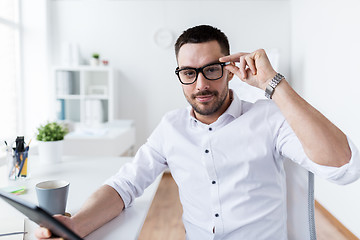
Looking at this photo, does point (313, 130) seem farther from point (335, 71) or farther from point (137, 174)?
point (335, 71)

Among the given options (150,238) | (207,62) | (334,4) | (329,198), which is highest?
(334,4)

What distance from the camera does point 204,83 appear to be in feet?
3.63

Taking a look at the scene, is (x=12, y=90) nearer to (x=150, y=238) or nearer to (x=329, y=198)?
(x=150, y=238)

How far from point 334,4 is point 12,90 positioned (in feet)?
11.1

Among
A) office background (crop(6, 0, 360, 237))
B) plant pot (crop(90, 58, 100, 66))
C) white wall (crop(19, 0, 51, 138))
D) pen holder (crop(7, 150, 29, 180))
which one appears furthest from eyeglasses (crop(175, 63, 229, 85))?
white wall (crop(19, 0, 51, 138))

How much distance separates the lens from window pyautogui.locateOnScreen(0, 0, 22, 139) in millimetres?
Result: 3084

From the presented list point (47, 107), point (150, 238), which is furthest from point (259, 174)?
point (47, 107)

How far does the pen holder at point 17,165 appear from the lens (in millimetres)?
1259

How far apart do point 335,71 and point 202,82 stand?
6.19 ft

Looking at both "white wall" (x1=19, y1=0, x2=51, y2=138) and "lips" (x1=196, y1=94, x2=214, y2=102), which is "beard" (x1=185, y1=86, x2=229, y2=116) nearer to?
"lips" (x1=196, y1=94, x2=214, y2=102)

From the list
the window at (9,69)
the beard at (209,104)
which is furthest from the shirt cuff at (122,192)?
the window at (9,69)

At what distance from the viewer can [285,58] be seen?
376cm

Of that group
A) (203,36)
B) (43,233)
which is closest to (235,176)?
(203,36)

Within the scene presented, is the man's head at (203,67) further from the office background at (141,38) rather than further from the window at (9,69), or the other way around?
the window at (9,69)
